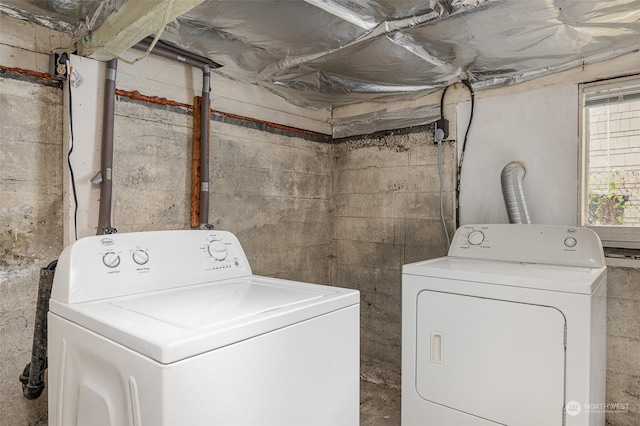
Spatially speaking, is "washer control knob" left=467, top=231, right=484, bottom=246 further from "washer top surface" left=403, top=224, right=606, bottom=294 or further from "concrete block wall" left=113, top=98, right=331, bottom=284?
"concrete block wall" left=113, top=98, right=331, bottom=284

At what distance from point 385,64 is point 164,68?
3.89 ft

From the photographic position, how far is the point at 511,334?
1601 mm

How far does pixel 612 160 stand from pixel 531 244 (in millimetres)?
656

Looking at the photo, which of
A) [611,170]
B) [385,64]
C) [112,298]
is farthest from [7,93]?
[611,170]

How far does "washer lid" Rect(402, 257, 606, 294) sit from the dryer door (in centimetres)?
9

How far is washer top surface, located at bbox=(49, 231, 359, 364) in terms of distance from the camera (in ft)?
3.18

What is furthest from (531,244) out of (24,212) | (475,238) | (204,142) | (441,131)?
(24,212)

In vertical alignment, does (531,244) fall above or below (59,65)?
below

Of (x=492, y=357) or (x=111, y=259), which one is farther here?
(x=492, y=357)

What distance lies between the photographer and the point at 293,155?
9.14 feet

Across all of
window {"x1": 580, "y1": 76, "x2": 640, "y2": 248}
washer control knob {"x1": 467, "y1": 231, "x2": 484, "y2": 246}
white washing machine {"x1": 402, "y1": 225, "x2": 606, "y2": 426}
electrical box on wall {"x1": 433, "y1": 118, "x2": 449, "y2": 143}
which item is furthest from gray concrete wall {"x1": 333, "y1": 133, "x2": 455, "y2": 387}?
window {"x1": 580, "y1": 76, "x2": 640, "y2": 248}

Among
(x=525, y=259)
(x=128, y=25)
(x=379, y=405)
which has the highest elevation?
(x=128, y=25)

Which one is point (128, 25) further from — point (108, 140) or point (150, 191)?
point (150, 191)

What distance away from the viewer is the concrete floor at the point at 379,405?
7.38ft
